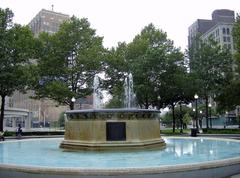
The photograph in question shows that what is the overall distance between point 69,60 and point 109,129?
106ft

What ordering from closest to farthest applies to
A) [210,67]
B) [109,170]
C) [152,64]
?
[109,170]
[152,64]
[210,67]

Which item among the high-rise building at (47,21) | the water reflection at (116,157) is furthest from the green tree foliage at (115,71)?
the high-rise building at (47,21)

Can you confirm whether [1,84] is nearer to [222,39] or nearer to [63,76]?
[63,76]

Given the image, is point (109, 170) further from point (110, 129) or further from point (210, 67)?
point (210, 67)

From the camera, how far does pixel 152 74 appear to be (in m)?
46.8

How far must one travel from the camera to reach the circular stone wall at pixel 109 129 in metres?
16.7

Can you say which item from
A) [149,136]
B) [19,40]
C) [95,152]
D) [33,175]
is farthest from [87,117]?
[19,40]

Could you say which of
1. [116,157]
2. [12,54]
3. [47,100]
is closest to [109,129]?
[116,157]

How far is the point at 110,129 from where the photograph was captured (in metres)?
16.7

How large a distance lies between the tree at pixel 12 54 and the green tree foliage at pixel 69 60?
411 cm

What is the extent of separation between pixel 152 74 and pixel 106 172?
125 ft

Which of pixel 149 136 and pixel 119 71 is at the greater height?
pixel 119 71

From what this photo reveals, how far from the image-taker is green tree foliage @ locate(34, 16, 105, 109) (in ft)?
151

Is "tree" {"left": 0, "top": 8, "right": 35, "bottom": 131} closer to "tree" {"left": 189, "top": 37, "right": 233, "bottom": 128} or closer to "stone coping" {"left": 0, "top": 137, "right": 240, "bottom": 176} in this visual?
"tree" {"left": 189, "top": 37, "right": 233, "bottom": 128}
